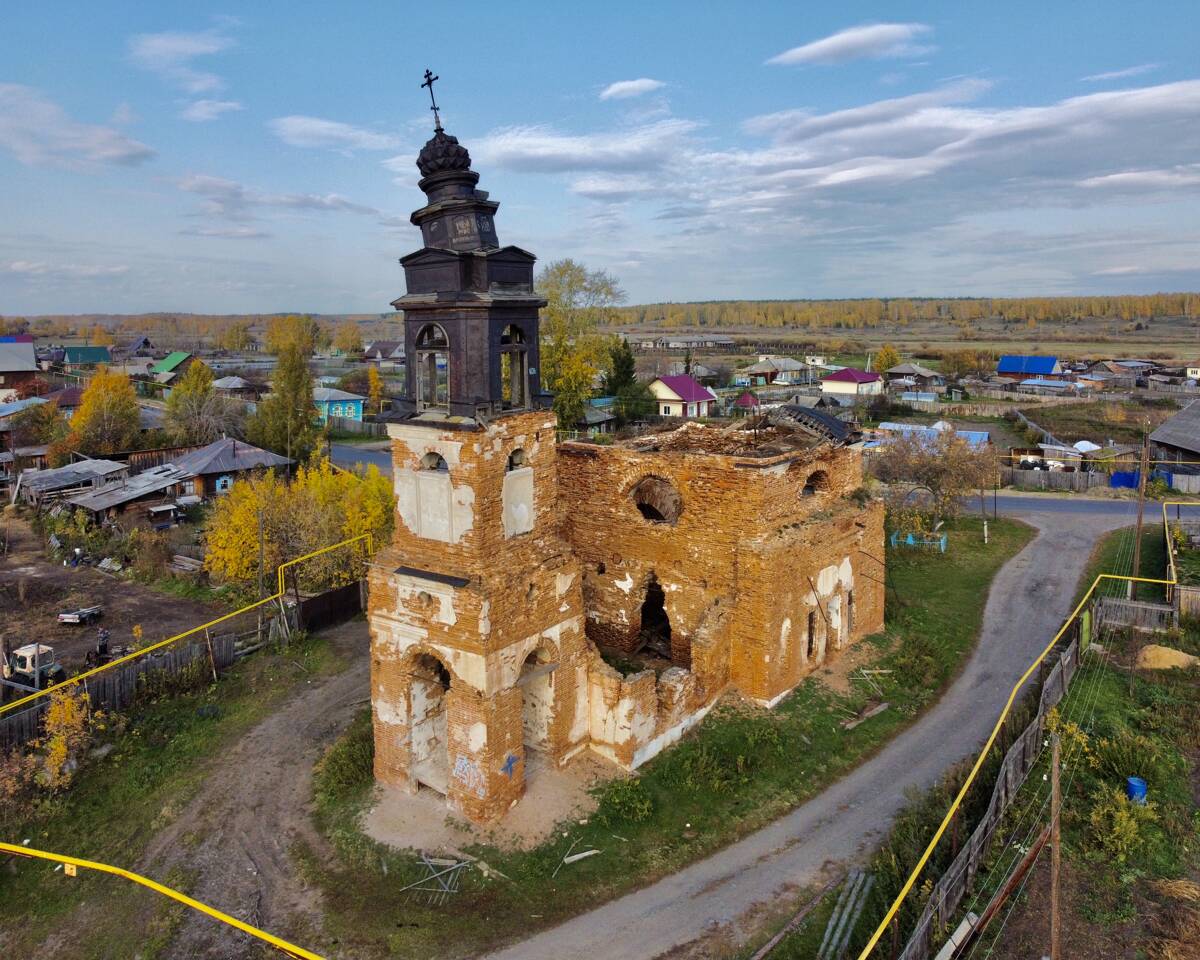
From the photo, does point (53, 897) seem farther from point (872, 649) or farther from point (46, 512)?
point (46, 512)

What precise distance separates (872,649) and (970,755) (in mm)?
4188

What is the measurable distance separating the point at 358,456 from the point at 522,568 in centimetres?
3859

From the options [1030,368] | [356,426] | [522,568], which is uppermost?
[1030,368]

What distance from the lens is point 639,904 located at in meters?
11.3

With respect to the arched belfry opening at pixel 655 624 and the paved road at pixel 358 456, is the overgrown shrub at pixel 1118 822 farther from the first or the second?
the paved road at pixel 358 456

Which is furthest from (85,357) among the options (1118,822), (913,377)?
(1118,822)

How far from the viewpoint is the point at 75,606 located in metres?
24.6

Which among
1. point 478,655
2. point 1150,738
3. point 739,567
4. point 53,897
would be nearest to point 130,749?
point 53,897

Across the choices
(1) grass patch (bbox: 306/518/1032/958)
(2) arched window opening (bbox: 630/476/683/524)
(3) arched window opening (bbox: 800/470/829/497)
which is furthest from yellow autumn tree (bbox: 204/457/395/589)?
(3) arched window opening (bbox: 800/470/829/497)

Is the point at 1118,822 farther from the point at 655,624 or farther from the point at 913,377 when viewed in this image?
the point at 913,377

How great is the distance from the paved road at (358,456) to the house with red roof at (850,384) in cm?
4251

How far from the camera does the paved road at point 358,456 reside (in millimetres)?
45791

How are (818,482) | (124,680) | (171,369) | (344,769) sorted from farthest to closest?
1. (171,369)
2. (818,482)
3. (124,680)
4. (344,769)

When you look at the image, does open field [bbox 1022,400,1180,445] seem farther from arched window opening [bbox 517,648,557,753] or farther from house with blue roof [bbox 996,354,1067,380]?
arched window opening [bbox 517,648,557,753]
